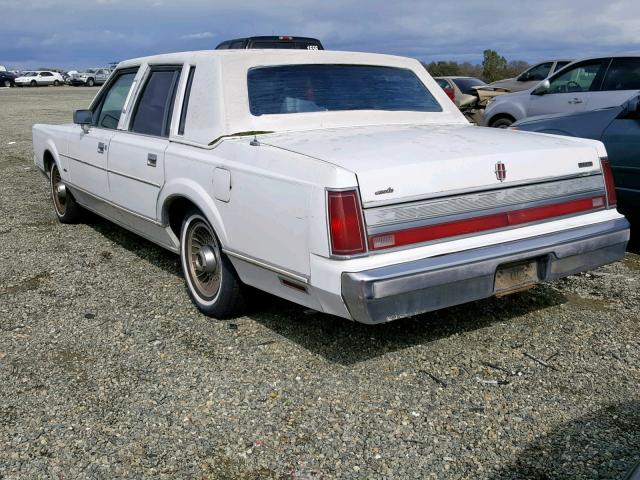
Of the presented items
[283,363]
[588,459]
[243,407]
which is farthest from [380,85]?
[588,459]

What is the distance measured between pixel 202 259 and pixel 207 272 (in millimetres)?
90

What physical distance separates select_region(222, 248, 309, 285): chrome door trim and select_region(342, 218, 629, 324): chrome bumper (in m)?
0.28

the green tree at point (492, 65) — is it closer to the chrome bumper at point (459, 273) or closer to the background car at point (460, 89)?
the background car at point (460, 89)

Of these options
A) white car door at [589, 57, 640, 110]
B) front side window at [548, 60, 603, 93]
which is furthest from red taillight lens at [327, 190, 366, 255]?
front side window at [548, 60, 603, 93]

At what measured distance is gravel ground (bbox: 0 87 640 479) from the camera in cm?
279

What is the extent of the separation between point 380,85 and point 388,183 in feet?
5.74

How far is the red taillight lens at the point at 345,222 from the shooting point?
121 inches

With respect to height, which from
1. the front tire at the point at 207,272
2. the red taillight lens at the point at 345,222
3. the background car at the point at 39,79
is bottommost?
the front tire at the point at 207,272

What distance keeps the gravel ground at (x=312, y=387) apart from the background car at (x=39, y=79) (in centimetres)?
5506

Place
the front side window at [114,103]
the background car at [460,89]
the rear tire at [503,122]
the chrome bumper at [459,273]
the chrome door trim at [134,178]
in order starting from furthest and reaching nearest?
the background car at [460,89], the rear tire at [503,122], the front side window at [114,103], the chrome door trim at [134,178], the chrome bumper at [459,273]

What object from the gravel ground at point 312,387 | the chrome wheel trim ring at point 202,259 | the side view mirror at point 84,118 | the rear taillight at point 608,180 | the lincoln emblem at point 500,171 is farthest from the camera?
the side view mirror at point 84,118

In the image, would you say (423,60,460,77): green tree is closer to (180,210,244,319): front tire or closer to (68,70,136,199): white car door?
(68,70,136,199): white car door

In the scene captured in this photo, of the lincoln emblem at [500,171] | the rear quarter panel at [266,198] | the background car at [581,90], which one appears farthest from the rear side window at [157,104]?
the background car at [581,90]

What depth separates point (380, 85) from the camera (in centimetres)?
471
